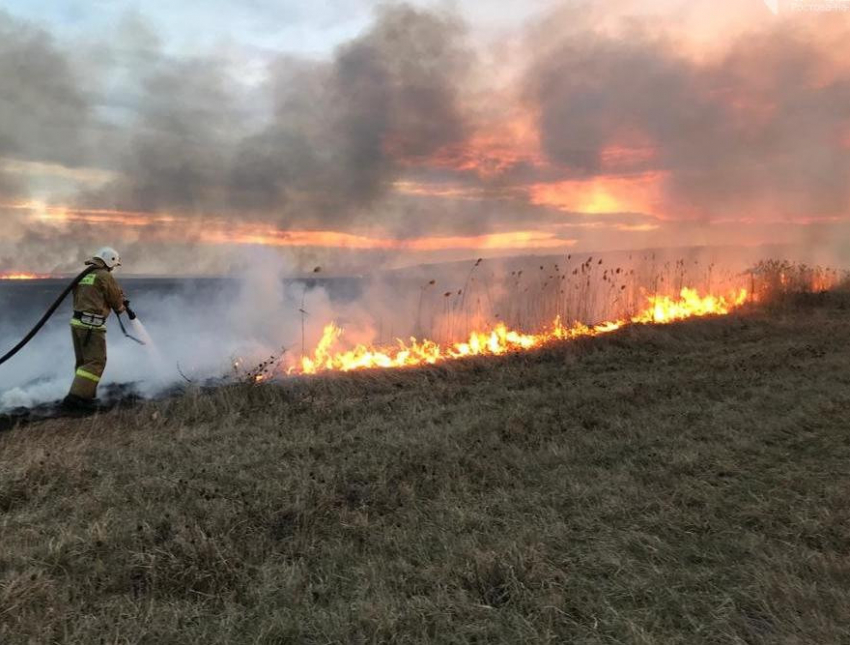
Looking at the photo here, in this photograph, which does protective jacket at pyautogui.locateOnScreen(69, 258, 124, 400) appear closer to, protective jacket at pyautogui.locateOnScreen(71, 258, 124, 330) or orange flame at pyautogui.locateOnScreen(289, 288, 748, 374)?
protective jacket at pyautogui.locateOnScreen(71, 258, 124, 330)

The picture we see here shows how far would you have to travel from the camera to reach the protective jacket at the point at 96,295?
28.5ft

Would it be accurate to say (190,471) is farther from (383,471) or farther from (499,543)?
(499,543)

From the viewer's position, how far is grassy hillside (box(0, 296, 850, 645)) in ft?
9.93

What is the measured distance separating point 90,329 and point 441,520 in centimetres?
698

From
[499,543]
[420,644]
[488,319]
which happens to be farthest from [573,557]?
[488,319]

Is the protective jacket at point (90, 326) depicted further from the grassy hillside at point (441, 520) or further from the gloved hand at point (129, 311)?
the grassy hillside at point (441, 520)

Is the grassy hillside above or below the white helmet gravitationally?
below

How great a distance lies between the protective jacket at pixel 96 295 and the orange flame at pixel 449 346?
10.8 feet

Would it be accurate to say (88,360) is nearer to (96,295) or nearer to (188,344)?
(96,295)

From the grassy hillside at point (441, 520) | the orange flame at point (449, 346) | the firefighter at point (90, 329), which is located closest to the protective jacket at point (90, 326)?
the firefighter at point (90, 329)

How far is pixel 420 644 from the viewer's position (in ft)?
9.26

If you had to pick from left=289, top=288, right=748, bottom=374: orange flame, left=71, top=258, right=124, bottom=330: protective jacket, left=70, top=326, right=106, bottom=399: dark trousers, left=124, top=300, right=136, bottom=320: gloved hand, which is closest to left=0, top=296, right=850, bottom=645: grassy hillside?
left=70, top=326, right=106, bottom=399: dark trousers

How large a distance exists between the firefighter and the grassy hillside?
1.19 m

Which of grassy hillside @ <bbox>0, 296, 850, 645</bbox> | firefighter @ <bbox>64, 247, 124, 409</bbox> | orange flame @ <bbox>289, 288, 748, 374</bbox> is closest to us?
grassy hillside @ <bbox>0, 296, 850, 645</bbox>
